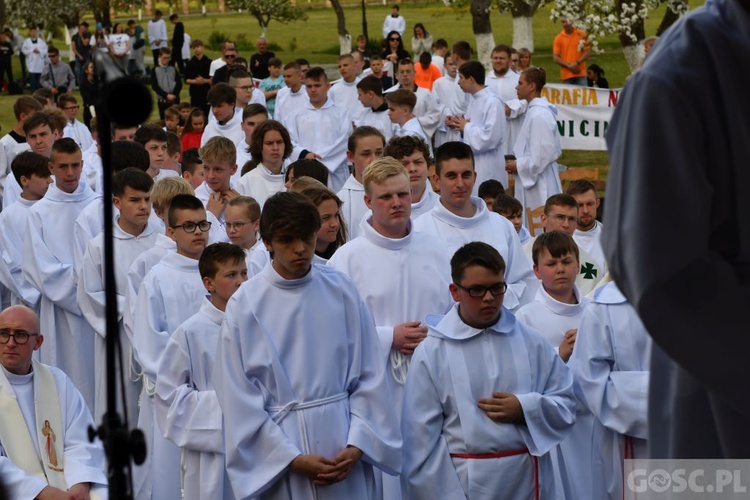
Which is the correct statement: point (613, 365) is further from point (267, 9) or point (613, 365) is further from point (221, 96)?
point (267, 9)

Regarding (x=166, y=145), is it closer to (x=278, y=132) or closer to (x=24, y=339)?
(x=278, y=132)

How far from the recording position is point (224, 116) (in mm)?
14117

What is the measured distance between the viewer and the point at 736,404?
5.98ft

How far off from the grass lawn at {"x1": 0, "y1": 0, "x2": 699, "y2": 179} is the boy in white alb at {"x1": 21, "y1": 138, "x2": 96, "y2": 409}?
22796mm

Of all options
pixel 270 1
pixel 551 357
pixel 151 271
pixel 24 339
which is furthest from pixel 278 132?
pixel 270 1

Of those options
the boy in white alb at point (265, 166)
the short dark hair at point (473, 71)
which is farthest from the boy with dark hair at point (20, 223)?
the short dark hair at point (473, 71)

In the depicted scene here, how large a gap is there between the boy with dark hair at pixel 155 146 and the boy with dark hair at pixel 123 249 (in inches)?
76.7

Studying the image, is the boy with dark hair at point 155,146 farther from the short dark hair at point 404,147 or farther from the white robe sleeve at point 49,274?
the short dark hair at point 404,147

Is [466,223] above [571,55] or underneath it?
above

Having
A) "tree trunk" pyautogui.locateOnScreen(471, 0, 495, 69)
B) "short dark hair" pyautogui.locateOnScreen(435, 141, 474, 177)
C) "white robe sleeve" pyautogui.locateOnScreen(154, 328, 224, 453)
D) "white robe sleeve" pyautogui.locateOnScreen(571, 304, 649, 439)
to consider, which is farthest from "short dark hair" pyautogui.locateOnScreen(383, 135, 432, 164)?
"tree trunk" pyautogui.locateOnScreen(471, 0, 495, 69)

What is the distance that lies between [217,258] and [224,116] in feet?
25.9

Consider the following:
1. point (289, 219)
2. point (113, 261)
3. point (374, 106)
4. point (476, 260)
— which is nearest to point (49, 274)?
point (289, 219)

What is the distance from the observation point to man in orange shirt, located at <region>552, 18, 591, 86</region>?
23.0m

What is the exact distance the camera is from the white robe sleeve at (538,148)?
45.6ft
